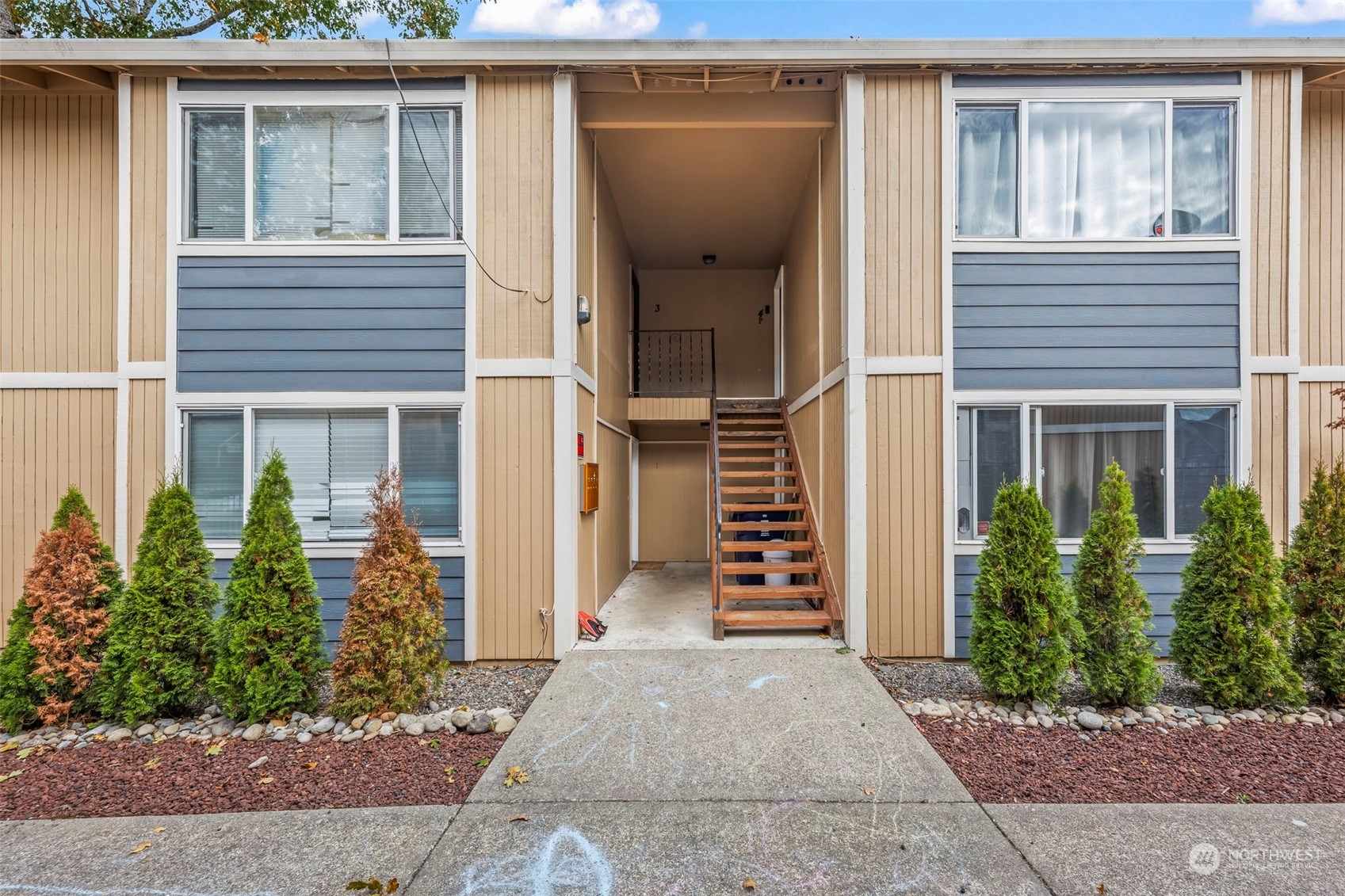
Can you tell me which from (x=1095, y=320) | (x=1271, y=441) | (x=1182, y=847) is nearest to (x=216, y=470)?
(x=1182, y=847)

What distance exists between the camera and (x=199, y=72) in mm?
4422

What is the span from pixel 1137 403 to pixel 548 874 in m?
5.03

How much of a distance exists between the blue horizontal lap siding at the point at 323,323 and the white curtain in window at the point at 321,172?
27cm

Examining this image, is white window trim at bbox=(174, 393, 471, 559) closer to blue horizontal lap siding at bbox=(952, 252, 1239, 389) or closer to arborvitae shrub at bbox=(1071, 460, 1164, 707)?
blue horizontal lap siding at bbox=(952, 252, 1239, 389)

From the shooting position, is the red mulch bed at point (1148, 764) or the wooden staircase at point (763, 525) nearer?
the red mulch bed at point (1148, 764)

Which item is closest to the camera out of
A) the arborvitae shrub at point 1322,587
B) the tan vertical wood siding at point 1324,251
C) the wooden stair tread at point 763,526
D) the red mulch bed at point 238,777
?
the red mulch bed at point 238,777

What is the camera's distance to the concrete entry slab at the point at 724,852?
2.14 m

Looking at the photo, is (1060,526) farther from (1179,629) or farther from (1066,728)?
(1066,728)

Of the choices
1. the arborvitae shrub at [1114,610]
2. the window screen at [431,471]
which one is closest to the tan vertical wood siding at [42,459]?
the window screen at [431,471]

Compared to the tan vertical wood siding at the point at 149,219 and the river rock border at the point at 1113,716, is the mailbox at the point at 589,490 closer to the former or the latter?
the river rock border at the point at 1113,716

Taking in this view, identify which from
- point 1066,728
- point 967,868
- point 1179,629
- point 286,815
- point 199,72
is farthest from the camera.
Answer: point 199,72

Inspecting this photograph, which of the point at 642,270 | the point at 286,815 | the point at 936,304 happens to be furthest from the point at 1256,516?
the point at 642,270

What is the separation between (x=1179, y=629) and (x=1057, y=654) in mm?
987

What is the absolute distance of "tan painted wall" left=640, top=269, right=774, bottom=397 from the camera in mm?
9258
